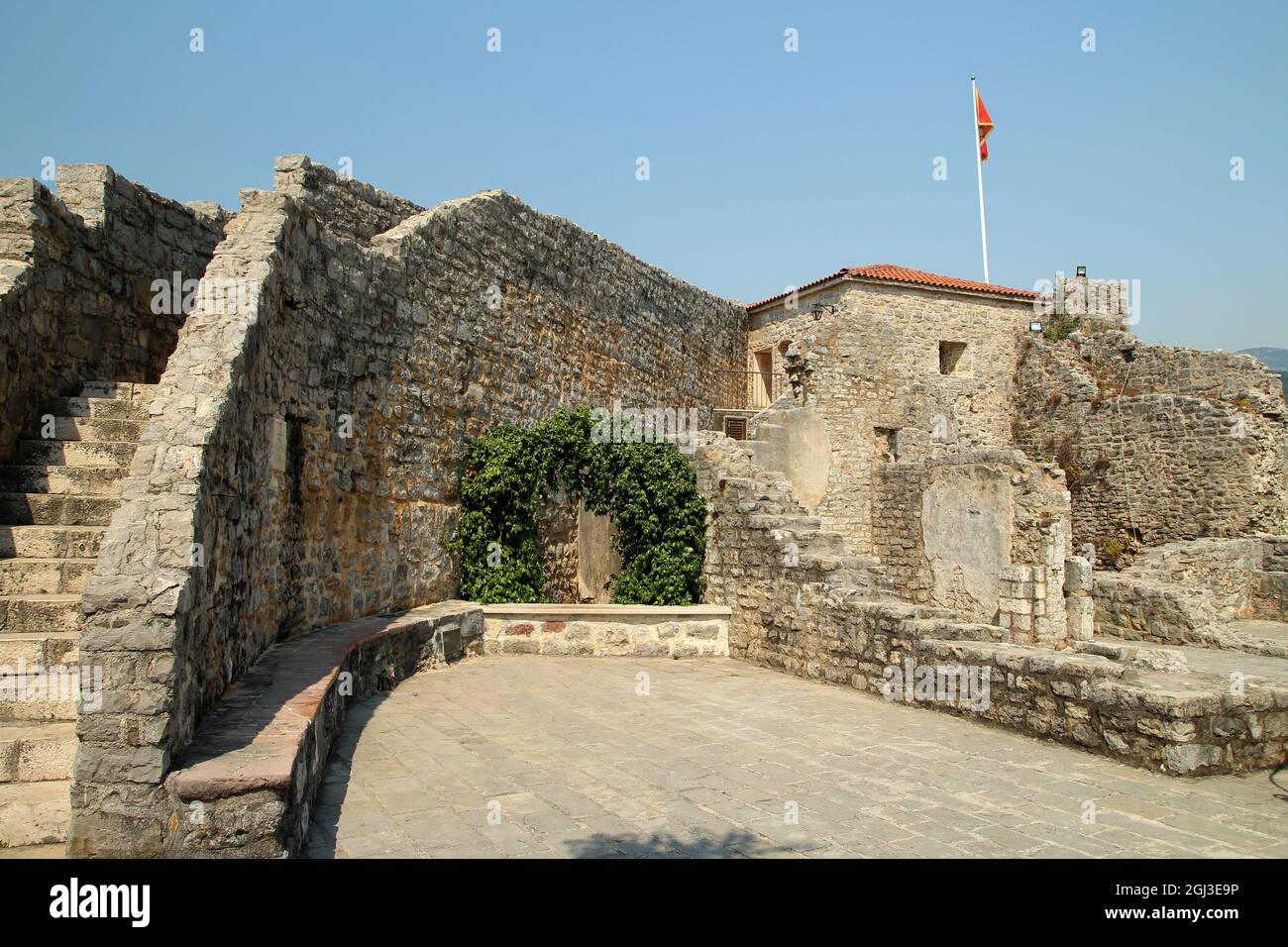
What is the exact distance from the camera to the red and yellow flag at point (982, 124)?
30.5m

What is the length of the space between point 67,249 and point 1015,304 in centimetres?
2441

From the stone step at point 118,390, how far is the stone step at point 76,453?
658 millimetres

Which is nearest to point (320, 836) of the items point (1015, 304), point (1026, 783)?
point (1026, 783)

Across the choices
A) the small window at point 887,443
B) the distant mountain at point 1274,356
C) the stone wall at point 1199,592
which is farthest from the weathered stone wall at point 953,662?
the distant mountain at point 1274,356

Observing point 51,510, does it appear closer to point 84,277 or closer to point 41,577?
point 41,577

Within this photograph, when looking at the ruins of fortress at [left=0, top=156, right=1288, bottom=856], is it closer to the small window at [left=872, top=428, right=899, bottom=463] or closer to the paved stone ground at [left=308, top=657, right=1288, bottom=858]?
the small window at [left=872, top=428, right=899, bottom=463]

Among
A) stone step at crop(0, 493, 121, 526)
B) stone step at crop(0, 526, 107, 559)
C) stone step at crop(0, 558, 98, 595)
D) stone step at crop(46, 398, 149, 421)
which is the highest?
stone step at crop(46, 398, 149, 421)

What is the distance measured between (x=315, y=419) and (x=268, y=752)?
4.11m

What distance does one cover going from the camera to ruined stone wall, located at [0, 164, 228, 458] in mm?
5645

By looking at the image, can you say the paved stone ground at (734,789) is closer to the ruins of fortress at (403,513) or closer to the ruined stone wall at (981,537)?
the ruins of fortress at (403,513)

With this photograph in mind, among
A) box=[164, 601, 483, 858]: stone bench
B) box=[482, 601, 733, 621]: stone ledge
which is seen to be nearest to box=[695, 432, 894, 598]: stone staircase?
box=[482, 601, 733, 621]: stone ledge

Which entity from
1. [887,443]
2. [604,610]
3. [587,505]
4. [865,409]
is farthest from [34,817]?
[887,443]

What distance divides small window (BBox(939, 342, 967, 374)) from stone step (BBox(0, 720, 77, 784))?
24.0 meters
